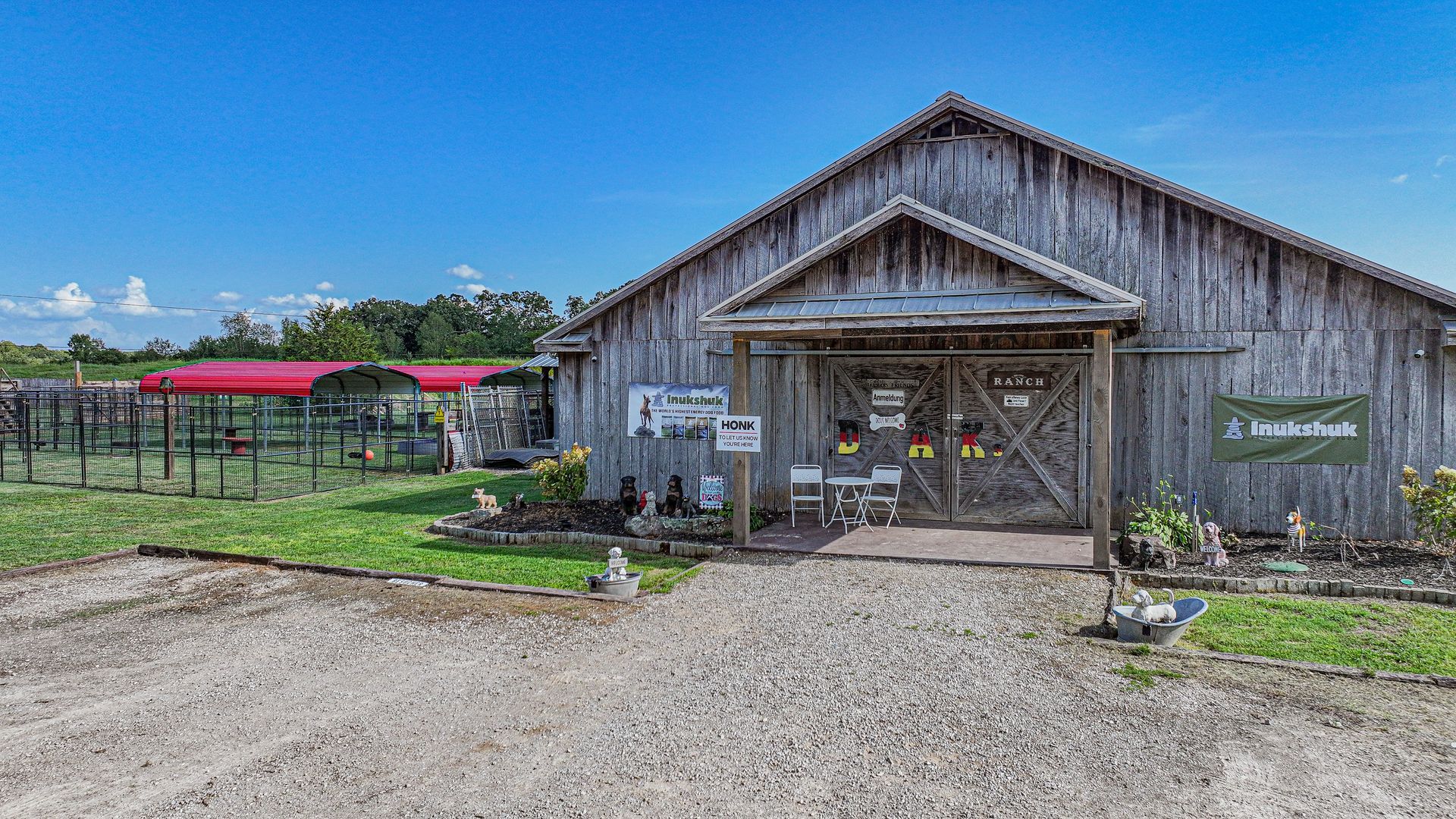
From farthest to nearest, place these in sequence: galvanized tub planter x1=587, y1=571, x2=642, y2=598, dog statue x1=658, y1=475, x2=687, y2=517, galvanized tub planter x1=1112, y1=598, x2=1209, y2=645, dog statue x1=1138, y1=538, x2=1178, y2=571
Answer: dog statue x1=658, y1=475, x2=687, y2=517
dog statue x1=1138, y1=538, x2=1178, y2=571
galvanized tub planter x1=587, y1=571, x2=642, y2=598
galvanized tub planter x1=1112, y1=598, x2=1209, y2=645

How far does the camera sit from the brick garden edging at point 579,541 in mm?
9703

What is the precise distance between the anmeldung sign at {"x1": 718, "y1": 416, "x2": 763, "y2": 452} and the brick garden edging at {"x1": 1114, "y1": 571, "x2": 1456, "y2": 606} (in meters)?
4.23

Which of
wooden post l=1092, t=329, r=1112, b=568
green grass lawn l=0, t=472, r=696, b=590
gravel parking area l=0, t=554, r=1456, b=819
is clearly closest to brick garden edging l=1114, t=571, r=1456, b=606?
wooden post l=1092, t=329, r=1112, b=568

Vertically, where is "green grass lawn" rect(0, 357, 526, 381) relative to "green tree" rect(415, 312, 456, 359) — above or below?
below

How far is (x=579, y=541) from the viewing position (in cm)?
1032

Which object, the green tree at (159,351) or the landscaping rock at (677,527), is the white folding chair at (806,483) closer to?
the landscaping rock at (677,527)

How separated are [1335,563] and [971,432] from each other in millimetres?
4380

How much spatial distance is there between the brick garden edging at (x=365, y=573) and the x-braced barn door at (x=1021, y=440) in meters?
5.98

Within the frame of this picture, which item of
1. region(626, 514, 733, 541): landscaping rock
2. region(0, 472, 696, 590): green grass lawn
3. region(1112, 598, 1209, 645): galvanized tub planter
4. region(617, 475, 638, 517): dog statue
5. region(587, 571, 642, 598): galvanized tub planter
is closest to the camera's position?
region(1112, 598, 1209, 645): galvanized tub planter

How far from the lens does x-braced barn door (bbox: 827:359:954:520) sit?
1162 centimetres

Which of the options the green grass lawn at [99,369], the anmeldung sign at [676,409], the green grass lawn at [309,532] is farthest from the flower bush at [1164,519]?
the green grass lawn at [99,369]

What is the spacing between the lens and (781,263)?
12.3 metres

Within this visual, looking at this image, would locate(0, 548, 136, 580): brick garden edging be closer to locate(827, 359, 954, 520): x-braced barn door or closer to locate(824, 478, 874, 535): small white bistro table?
locate(824, 478, 874, 535): small white bistro table

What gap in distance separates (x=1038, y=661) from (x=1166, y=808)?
207 centimetres
